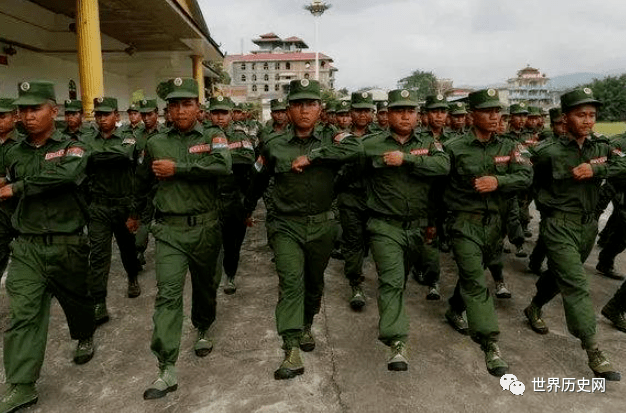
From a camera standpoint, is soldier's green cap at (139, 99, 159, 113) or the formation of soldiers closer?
the formation of soldiers

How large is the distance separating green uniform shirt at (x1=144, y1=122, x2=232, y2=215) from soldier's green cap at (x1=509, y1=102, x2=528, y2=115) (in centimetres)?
594

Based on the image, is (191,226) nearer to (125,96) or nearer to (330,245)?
(330,245)

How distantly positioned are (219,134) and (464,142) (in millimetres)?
2215

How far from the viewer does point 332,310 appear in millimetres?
5207

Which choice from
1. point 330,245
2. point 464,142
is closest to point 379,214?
point 330,245

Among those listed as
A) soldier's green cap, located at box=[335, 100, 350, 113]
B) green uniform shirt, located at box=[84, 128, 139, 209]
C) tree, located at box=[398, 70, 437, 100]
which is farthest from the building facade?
green uniform shirt, located at box=[84, 128, 139, 209]

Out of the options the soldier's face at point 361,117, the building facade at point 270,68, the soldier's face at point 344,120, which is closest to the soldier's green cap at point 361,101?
the soldier's face at point 361,117

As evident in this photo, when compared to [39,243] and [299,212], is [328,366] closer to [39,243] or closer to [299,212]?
[299,212]

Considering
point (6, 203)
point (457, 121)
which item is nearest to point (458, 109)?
point (457, 121)

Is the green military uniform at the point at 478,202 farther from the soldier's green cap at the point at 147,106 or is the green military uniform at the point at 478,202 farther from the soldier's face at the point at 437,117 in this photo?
the soldier's green cap at the point at 147,106

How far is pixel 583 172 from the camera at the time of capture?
13.0 ft

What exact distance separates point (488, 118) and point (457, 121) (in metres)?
3.83

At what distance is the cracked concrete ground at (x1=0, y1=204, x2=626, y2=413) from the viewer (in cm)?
340

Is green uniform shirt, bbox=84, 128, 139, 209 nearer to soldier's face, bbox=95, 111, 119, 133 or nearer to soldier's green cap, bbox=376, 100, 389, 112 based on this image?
soldier's face, bbox=95, 111, 119, 133
